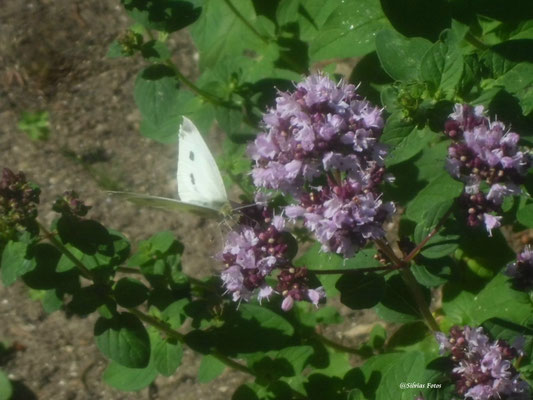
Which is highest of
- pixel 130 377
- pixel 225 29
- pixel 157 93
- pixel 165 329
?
pixel 225 29

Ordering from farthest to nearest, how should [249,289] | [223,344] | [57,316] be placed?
[57,316] → [223,344] → [249,289]

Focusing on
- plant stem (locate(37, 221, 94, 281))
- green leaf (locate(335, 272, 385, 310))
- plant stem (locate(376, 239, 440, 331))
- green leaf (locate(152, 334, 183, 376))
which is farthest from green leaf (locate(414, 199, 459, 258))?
plant stem (locate(37, 221, 94, 281))

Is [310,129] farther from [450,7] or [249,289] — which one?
[450,7]

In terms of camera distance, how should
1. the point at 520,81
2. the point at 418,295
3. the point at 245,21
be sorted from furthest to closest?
the point at 245,21, the point at 418,295, the point at 520,81

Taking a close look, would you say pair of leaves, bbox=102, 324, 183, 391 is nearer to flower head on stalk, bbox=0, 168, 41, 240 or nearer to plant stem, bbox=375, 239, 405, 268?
flower head on stalk, bbox=0, 168, 41, 240

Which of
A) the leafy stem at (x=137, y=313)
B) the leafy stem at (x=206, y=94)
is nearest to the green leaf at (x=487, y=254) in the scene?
the leafy stem at (x=137, y=313)

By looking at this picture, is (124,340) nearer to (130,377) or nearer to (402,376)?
(130,377)

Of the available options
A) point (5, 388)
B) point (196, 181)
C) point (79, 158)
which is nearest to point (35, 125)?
point (79, 158)

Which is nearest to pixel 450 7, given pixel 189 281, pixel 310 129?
pixel 310 129
